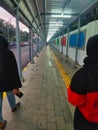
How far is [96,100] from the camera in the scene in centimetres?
145

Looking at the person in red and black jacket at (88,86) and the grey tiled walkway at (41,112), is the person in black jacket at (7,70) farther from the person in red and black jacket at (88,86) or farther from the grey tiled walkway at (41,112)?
the person in red and black jacket at (88,86)

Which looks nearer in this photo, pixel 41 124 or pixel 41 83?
pixel 41 124

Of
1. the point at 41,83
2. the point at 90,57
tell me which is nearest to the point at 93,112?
the point at 90,57

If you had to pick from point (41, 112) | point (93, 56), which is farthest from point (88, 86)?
point (41, 112)

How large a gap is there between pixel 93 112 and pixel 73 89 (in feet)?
1.01

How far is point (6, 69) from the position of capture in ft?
9.16

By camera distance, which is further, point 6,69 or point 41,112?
Answer: point 41,112

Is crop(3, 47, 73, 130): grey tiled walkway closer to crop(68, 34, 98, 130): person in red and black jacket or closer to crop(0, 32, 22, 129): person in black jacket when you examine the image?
crop(0, 32, 22, 129): person in black jacket

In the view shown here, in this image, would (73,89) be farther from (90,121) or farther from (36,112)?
(36,112)

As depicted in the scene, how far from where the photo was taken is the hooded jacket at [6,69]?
2643 millimetres

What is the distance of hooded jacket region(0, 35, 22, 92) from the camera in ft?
8.67

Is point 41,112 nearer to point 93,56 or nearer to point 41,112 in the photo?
point 41,112

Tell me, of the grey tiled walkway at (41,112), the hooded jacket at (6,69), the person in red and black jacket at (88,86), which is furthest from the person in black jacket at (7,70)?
the person in red and black jacket at (88,86)

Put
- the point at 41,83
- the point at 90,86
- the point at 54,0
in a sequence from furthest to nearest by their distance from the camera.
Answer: the point at 54,0 → the point at 41,83 → the point at 90,86
